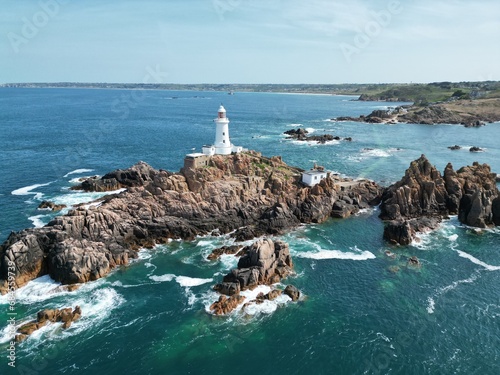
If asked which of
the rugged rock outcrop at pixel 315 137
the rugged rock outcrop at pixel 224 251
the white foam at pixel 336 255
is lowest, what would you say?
the white foam at pixel 336 255

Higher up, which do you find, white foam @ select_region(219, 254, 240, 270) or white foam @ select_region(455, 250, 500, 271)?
white foam @ select_region(219, 254, 240, 270)

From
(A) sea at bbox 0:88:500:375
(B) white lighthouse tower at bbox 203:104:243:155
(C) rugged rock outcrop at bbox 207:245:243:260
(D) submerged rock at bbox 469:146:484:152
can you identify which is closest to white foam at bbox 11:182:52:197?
(A) sea at bbox 0:88:500:375

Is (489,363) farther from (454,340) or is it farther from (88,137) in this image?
(88,137)

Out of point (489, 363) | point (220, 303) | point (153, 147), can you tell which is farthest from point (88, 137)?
point (489, 363)

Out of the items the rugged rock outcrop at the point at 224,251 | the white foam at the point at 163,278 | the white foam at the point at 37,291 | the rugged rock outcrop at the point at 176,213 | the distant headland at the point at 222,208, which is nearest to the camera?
the white foam at the point at 37,291

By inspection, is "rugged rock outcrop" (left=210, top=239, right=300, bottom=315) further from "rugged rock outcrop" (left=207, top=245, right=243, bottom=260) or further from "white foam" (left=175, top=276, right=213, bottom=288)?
"rugged rock outcrop" (left=207, top=245, right=243, bottom=260)

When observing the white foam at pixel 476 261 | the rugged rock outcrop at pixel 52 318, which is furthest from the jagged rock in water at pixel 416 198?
the rugged rock outcrop at pixel 52 318

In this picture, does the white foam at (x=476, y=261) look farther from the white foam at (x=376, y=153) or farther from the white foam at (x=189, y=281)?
the white foam at (x=376, y=153)
